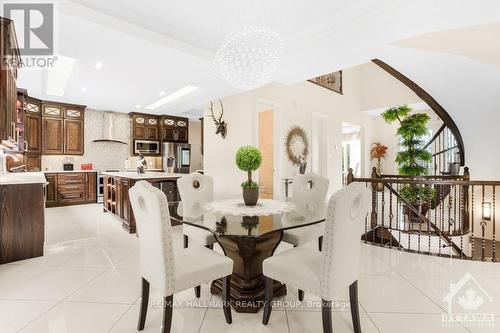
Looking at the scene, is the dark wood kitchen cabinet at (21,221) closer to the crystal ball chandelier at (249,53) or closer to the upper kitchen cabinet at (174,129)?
the crystal ball chandelier at (249,53)

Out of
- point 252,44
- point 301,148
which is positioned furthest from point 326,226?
point 301,148

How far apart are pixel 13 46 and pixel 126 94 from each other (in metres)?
2.61

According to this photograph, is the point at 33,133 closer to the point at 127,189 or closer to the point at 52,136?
the point at 52,136

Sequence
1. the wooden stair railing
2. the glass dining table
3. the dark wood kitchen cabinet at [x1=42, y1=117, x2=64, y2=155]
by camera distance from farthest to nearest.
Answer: the dark wood kitchen cabinet at [x1=42, y1=117, x2=64, y2=155] → the wooden stair railing → the glass dining table

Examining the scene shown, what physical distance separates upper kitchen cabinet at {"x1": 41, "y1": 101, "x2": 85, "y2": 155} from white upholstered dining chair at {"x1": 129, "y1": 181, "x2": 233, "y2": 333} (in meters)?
6.20

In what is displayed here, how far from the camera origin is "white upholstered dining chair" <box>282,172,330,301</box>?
2383 mm

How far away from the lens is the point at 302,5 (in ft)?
8.32

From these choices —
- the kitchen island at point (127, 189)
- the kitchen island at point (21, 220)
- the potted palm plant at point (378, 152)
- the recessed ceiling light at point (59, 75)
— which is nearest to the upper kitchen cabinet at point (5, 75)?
the kitchen island at point (21, 220)

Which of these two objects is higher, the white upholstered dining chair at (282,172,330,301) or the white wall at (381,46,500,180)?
the white wall at (381,46,500,180)

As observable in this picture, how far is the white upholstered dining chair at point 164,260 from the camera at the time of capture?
148cm

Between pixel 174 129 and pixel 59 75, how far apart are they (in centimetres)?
365

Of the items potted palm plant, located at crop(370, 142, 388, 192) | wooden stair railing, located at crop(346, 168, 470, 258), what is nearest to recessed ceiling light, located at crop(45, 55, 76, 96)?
wooden stair railing, located at crop(346, 168, 470, 258)

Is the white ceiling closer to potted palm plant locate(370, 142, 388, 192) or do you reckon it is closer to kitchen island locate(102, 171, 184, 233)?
kitchen island locate(102, 171, 184, 233)

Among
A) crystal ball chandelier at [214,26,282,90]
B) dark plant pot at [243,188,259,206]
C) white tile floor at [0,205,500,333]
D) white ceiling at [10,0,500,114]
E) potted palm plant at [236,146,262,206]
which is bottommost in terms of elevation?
white tile floor at [0,205,500,333]
